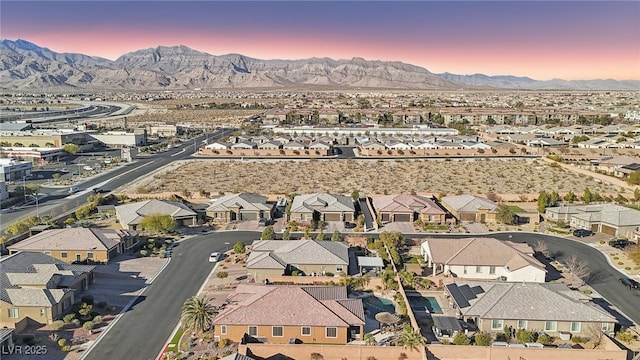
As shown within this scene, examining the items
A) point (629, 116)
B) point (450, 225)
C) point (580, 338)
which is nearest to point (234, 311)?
point (580, 338)

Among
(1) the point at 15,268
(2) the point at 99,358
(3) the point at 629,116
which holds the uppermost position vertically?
(3) the point at 629,116

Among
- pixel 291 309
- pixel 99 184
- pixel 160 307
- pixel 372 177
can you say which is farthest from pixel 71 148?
pixel 291 309

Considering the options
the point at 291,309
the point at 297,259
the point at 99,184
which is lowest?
the point at 291,309

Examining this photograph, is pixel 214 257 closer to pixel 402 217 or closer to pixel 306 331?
pixel 306 331

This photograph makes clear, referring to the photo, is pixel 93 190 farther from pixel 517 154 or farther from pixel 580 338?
pixel 517 154

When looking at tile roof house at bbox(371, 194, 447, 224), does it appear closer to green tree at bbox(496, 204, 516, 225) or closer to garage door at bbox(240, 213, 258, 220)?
green tree at bbox(496, 204, 516, 225)

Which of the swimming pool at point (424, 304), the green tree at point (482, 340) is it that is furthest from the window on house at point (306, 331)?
the green tree at point (482, 340)

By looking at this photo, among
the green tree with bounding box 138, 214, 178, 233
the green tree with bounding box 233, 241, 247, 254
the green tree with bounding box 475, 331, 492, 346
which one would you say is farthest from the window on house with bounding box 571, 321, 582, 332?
the green tree with bounding box 138, 214, 178, 233

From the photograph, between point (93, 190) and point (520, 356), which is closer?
point (520, 356)
